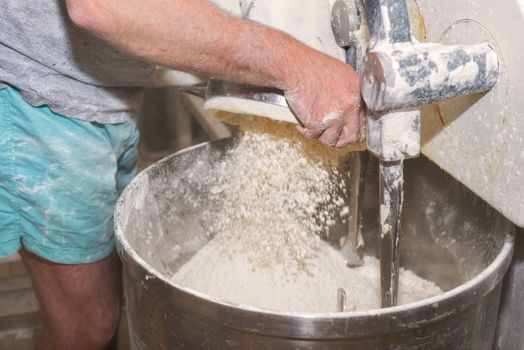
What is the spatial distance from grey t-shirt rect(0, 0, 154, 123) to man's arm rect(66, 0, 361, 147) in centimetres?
23

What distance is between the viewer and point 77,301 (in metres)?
1.21

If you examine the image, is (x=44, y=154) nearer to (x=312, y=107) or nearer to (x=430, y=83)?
(x=312, y=107)

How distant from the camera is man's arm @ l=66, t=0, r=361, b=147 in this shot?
746 mm

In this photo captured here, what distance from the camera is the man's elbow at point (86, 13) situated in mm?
732

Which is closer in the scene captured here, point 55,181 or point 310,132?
point 310,132

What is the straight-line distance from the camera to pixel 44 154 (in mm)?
→ 1050

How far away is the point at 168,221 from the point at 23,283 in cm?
75

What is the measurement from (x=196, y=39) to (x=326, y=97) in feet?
0.56

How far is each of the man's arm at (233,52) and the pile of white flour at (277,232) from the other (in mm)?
128

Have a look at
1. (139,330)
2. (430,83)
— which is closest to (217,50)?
(430,83)

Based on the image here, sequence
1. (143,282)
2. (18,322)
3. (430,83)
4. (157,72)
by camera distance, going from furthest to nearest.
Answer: (18,322)
(157,72)
(143,282)
(430,83)

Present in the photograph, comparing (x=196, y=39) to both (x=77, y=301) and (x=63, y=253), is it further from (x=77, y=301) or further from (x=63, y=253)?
(x=77, y=301)

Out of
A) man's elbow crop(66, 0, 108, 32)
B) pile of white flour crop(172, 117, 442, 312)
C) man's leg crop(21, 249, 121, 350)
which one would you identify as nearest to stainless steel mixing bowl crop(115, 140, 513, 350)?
pile of white flour crop(172, 117, 442, 312)

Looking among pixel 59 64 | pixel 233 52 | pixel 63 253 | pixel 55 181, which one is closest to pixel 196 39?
pixel 233 52
